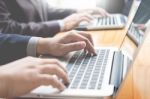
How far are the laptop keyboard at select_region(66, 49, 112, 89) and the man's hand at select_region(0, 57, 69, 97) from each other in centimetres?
4

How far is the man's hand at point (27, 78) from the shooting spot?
2.37 feet

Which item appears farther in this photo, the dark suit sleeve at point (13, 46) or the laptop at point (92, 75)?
the dark suit sleeve at point (13, 46)

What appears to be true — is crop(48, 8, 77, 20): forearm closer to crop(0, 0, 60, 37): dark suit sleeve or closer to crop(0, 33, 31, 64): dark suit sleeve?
crop(0, 0, 60, 37): dark suit sleeve

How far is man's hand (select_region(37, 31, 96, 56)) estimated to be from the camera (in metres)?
1.05

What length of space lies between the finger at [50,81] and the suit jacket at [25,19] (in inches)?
28.2

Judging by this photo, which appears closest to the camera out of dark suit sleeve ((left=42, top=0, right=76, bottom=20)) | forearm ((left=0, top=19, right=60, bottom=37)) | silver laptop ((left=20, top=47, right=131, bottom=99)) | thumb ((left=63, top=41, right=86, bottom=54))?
silver laptop ((left=20, top=47, right=131, bottom=99))

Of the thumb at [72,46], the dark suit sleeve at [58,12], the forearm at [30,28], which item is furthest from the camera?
the dark suit sleeve at [58,12]

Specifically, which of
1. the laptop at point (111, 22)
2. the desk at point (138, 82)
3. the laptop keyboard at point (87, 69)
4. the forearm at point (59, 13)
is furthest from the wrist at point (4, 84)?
the forearm at point (59, 13)

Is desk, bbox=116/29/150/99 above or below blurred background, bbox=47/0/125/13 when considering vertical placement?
above

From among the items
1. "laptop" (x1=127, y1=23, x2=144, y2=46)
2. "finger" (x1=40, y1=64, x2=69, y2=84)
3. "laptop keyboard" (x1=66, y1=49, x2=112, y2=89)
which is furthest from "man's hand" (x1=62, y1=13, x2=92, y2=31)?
"finger" (x1=40, y1=64, x2=69, y2=84)

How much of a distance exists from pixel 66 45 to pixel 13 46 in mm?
187

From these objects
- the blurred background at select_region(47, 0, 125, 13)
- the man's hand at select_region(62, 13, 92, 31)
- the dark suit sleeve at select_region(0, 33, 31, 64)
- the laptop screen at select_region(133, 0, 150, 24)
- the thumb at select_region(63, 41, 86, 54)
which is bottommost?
the blurred background at select_region(47, 0, 125, 13)

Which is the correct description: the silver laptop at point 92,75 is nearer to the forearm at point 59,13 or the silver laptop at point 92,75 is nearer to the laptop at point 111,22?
the laptop at point 111,22

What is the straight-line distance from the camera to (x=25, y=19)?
155 centimetres
